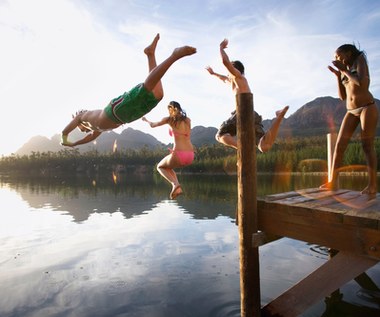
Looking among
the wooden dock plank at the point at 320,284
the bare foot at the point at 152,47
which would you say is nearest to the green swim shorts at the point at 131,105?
the bare foot at the point at 152,47

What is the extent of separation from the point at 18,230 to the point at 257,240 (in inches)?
820

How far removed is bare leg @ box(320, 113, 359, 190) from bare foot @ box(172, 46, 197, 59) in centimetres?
308

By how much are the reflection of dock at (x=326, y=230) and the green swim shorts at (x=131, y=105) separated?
2475mm

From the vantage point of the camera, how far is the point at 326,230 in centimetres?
450

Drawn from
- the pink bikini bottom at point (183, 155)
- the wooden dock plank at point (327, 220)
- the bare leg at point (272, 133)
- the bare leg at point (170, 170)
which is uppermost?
the bare leg at point (272, 133)

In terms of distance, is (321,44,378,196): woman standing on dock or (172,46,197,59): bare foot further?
(321,44,378,196): woman standing on dock

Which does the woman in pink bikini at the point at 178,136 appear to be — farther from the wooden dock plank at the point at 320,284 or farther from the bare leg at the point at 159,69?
the wooden dock plank at the point at 320,284

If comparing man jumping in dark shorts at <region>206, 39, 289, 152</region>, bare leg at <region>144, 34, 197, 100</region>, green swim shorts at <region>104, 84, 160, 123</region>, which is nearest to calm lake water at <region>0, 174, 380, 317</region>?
man jumping in dark shorts at <region>206, 39, 289, 152</region>

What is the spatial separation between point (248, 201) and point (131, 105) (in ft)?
7.99

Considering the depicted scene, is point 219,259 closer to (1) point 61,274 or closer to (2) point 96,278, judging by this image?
(2) point 96,278

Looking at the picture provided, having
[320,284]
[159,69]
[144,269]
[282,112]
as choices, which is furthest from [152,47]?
[144,269]

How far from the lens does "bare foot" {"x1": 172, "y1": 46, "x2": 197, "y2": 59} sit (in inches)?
177

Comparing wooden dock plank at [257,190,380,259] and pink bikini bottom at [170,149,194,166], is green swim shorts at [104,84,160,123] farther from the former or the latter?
wooden dock plank at [257,190,380,259]

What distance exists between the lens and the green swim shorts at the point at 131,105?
4781mm
